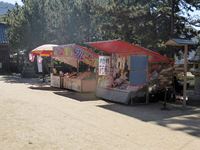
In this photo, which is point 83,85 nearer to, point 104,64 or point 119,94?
point 104,64

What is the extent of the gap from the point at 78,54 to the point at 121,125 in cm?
912

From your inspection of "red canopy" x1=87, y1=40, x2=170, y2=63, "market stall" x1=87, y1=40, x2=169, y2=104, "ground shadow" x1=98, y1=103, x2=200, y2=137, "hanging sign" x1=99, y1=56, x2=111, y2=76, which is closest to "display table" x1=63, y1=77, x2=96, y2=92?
"market stall" x1=87, y1=40, x2=169, y2=104

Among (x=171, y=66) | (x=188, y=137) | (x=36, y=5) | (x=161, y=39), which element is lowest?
(x=188, y=137)

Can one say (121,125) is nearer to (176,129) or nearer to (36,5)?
(176,129)

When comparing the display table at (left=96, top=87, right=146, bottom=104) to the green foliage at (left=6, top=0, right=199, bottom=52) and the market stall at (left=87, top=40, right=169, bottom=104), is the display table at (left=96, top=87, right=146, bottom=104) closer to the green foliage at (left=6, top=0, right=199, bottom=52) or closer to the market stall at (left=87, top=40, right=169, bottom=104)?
the market stall at (left=87, top=40, right=169, bottom=104)

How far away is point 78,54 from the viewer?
19.0 meters

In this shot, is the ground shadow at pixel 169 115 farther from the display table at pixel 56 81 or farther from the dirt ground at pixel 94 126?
the display table at pixel 56 81

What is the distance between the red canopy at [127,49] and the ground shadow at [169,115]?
6.60 ft

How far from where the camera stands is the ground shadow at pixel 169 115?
10.4 m

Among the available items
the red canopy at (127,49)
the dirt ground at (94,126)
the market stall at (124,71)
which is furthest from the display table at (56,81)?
the dirt ground at (94,126)

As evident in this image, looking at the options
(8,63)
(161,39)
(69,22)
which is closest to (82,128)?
(161,39)

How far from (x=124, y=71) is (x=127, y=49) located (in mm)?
928

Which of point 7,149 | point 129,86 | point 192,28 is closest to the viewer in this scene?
point 7,149

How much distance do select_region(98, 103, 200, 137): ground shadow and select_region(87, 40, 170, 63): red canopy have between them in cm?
201
